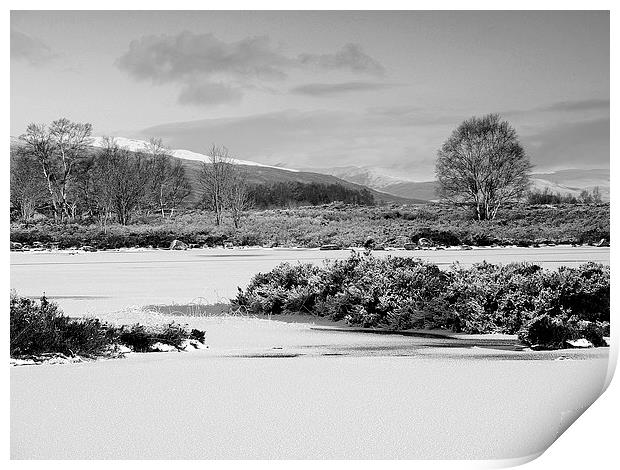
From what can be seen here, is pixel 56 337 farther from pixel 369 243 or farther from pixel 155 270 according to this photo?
pixel 369 243

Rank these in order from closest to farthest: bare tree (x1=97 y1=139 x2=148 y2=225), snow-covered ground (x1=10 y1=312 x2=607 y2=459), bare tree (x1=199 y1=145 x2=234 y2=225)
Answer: snow-covered ground (x1=10 y1=312 x2=607 y2=459) < bare tree (x1=97 y1=139 x2=148 y2=225) < bare tree (x1=199 y1=145 x2=234 y2=225)

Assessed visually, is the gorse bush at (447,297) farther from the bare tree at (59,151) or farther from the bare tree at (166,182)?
the bare tree at (59,151)

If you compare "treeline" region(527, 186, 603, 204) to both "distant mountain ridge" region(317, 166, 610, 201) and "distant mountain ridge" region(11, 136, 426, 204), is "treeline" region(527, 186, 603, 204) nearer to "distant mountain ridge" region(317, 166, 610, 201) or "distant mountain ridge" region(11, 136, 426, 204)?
"distant mountain ridge" region(317, 166, 610, 201)

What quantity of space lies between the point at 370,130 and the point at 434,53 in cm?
142

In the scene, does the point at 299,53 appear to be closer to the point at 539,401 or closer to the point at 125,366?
the point at 125,366

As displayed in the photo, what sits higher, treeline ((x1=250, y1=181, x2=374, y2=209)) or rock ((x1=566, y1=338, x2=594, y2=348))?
treeline ((x1=250, y1=181, x2=374, y2=209))

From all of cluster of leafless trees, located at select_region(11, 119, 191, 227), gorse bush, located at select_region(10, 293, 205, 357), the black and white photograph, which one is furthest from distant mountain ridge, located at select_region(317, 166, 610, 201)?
gorse bush, located at select_region(10, 293, 205, 357)

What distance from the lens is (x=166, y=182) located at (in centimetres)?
1010

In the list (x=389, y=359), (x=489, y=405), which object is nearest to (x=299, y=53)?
(x=389, y=359)

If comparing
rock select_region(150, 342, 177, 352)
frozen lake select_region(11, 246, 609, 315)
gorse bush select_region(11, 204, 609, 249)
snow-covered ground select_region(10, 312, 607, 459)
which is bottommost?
snow-covered ground select_region(10, 312, 607, 459)

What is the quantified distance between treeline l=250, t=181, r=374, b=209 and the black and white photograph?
0.12 ft

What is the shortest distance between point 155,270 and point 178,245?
2.21ft

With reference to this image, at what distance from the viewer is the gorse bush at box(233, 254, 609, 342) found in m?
7.39

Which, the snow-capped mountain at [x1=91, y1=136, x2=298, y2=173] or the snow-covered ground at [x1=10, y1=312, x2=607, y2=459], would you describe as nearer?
the snow-covered ground at [x1=10, y1=312, x2=607, y2=459]
